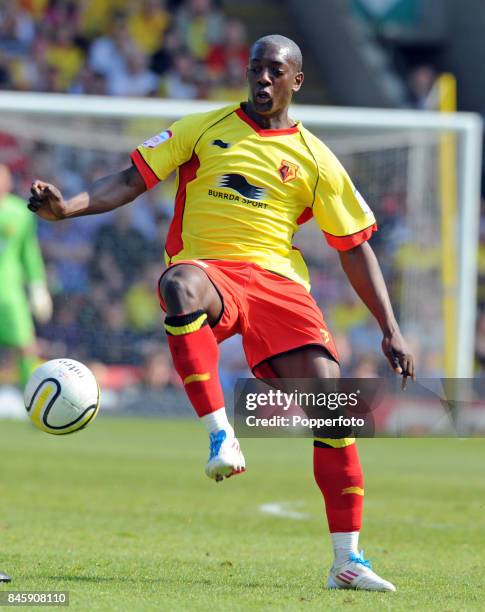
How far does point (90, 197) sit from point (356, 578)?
2111 millimetres

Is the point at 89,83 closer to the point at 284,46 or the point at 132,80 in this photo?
the point at 132,80

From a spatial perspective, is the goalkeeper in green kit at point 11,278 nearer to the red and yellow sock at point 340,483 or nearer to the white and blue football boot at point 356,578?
the red and yellow sock at point 340,483

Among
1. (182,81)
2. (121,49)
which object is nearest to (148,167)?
(121,49)

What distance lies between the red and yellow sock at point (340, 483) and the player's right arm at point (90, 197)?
1.48 meters

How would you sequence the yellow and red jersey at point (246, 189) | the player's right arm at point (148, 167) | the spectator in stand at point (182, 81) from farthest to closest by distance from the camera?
the spectator in stand at point (182, 81), the yellow and red jersey at point (246, 189), the player's right arm at point (148, 167)

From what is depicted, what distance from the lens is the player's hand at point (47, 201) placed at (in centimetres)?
564

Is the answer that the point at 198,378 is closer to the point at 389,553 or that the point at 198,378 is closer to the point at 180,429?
the point at 389,553

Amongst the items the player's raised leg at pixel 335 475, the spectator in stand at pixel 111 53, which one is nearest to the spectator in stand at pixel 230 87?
the spectator in stand at pixel 111 53

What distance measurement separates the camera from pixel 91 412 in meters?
5.91

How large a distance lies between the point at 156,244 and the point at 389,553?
10.8m

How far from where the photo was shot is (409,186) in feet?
55.8

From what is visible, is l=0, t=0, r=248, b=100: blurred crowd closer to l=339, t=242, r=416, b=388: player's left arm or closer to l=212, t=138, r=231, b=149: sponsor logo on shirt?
l=212, t=138, r=231, b=149: sponsor logo on shirt

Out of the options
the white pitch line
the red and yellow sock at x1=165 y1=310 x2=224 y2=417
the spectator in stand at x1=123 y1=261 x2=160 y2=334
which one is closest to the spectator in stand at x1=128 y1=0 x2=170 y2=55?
the spectator in stand at x1=123 y1=261 x2=160 y2=334

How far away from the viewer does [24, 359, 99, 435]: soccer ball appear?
5.84 m
